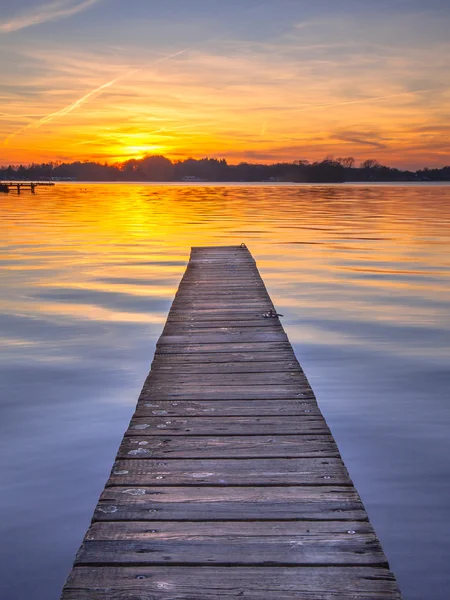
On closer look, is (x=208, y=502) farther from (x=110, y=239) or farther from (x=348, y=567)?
(x=110, y=239)

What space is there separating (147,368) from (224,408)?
4238 mm

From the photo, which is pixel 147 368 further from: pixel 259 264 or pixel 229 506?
pixel 259 264

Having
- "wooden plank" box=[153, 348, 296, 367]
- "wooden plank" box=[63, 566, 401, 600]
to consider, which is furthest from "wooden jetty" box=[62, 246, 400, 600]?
"wooden plank" box=[153, 348, 296, 367]

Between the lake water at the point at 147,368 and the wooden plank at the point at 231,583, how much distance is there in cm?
133

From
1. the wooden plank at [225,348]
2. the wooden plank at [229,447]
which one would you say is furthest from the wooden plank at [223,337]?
the wooden plank at [229,447]

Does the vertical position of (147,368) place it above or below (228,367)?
below

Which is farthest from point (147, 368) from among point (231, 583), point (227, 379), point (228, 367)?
point (231, 583)

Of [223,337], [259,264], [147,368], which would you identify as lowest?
[147,368]

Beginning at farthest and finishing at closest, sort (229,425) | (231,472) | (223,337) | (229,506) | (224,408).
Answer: (223,337), (224,408), (229,425), (231,472), (229,506)

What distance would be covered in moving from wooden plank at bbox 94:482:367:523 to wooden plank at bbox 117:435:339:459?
0.48m

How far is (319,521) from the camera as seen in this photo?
3.37 meters

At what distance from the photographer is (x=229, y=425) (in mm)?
4781

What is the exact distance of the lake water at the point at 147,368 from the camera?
4.68 metres

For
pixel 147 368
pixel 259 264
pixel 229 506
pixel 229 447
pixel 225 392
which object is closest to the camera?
pixel 229 506
